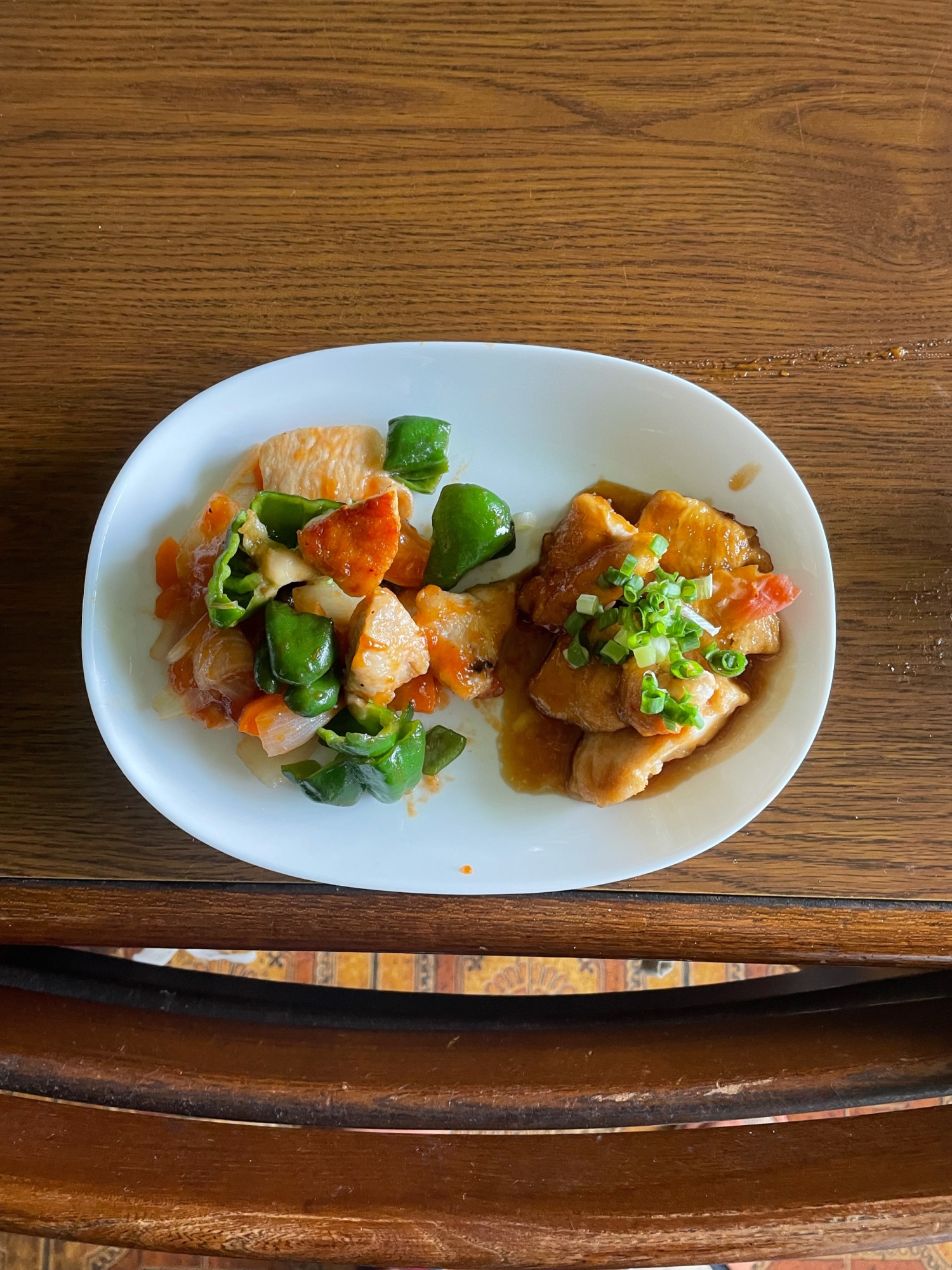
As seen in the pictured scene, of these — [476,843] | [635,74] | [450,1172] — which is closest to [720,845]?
[476,843]

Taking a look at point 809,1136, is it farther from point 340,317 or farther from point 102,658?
point 340,317

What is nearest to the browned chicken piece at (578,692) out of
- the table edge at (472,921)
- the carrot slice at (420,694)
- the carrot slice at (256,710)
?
the carrot slice at (420,694)

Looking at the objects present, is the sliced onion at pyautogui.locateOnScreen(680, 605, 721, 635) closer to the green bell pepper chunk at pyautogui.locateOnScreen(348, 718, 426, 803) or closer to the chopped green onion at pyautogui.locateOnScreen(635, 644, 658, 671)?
the chopped green onion at pyautogui.locateOnScreen(635, 644, 658, 671)

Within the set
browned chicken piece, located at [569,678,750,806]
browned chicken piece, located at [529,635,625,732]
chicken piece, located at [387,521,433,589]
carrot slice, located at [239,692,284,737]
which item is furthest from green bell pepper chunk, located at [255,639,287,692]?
browned chicken piece, located at [569,678,750,806]

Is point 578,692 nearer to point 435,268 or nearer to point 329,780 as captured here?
point 329,780

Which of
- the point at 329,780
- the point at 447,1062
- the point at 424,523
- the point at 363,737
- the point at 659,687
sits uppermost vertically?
the point at 424,523

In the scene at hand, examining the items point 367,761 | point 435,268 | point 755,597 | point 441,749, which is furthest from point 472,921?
point 435,268
